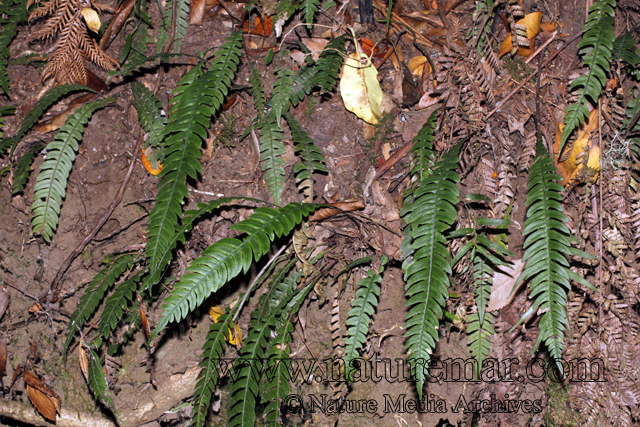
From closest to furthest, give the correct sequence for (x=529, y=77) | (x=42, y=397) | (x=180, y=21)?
(x=529, y=77)
(x=42, y=397)
(x=180, y=21)

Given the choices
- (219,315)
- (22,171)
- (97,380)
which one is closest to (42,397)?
(97,380)

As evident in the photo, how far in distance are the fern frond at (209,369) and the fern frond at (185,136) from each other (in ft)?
1.46

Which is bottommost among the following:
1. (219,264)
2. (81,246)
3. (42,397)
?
(42,397)

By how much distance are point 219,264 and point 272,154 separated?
74 centimetres

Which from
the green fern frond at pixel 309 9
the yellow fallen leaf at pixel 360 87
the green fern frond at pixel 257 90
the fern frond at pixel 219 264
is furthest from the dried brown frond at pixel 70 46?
the fern frond at pixel 219 264

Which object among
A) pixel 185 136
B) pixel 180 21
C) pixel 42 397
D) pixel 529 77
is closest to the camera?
pixel 185 136

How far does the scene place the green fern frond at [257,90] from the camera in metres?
2.41

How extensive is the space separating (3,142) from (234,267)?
5.85 ft

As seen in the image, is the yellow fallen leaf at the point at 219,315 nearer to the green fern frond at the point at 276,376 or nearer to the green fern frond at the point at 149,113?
the green fern frond at the point at 276,376

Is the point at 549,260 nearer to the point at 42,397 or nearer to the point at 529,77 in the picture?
the point at 529,77

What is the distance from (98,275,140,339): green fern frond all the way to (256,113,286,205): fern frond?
2.80ft

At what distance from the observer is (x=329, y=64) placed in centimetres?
232

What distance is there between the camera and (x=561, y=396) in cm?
226

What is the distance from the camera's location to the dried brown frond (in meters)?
2.61
